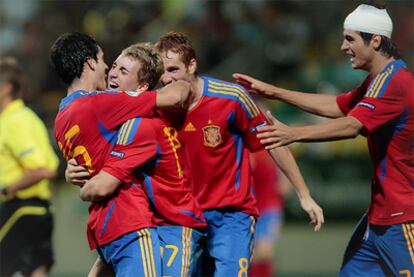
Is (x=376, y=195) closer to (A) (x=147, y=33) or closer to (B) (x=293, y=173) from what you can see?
(B) (x=293, y=173)

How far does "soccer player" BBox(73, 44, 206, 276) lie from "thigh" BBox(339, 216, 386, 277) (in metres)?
1.13

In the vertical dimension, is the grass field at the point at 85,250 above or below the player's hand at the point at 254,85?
below

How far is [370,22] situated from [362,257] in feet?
5.66

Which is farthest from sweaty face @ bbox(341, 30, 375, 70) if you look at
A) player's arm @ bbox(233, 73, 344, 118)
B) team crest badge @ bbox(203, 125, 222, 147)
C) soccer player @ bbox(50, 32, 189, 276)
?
soccer player @ bbox(50, 32, 189, 276)

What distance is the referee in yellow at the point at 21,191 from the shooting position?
8.09 m

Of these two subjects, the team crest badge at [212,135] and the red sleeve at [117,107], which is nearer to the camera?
the red sleeve at [117,107]

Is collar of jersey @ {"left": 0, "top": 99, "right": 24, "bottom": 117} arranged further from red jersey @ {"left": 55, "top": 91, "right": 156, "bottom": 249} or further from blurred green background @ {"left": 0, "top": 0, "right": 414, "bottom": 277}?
A: blurred green background @ {"left": 0, "top": 0, "right": 414, "bottom": 277}

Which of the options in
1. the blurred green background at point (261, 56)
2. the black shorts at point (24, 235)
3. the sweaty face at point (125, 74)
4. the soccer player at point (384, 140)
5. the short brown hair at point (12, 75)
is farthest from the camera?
the blurred green background at point (261, 56)

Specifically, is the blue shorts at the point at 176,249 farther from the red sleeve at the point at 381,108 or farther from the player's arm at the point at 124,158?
the red sleeve at the point at 381,108

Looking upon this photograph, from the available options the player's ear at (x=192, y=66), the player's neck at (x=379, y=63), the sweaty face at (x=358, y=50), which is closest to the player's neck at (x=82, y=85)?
the player's ear at (x=192, y=66)

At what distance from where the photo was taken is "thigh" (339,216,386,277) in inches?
249

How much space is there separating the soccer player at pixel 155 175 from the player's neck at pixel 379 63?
154 centimetres

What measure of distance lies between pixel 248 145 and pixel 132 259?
1543 mm

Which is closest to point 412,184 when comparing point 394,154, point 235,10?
point 394,154
